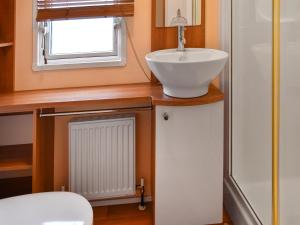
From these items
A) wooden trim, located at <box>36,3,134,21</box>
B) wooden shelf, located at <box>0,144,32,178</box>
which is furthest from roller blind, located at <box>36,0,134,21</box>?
wooden shelf, located at <box>0,144,32,178</box>

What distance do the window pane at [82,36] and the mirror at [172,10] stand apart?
321 millimetres

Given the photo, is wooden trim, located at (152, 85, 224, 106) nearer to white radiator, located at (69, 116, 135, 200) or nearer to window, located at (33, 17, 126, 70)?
white radiator, located at (69, 116, 135, 200)

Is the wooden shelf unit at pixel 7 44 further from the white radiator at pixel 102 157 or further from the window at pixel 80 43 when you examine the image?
the white radiator at pixel 102 157

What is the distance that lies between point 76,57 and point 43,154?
68 centimetres

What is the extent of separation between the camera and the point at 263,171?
5.55 ft

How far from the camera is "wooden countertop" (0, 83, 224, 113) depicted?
1895mm

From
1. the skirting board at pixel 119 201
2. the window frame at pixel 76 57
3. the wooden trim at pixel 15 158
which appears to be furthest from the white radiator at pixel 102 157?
the window frame at pixel 76 57

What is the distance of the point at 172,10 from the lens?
2.26 metres

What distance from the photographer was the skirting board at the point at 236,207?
1.90m

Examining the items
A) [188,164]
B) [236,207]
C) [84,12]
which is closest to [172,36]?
[84,12]

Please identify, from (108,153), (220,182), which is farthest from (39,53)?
(220,182)

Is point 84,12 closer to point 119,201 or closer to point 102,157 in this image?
point 102,157

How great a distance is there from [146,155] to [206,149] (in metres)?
0.53

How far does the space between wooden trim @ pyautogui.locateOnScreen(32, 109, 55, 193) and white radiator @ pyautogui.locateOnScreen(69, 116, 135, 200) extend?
5.4 inches
